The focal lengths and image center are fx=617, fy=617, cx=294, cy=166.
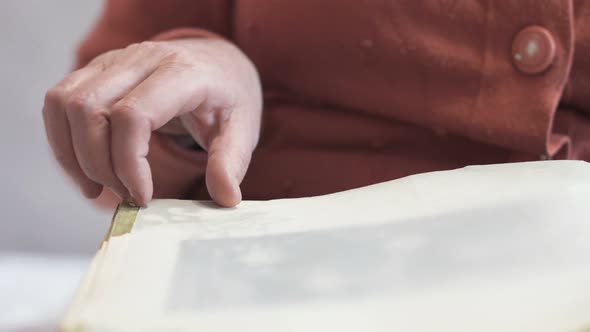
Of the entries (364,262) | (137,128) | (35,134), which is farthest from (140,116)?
(35,134)

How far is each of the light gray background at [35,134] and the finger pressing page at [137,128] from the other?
53 cm

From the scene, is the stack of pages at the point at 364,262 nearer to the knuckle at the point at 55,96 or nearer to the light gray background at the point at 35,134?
the knuckle at the point at 55,96

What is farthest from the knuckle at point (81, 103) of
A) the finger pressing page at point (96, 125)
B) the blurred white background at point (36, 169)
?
the blurred white background at point (36, 169)

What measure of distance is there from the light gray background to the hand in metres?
0.49

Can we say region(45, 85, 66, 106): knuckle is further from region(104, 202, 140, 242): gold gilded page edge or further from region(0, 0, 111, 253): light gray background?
region(0, 0, 111, 253): light gray background

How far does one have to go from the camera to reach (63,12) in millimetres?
755

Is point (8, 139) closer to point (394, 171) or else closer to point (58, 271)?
point (58, 271)

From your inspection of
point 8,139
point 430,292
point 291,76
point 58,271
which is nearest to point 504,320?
point 430,292

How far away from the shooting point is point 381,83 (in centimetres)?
39

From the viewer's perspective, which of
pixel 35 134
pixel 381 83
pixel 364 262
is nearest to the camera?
Answer: pixel 364 262

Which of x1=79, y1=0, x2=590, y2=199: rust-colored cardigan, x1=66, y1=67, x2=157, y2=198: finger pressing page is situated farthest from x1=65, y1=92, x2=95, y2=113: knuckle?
x1=79, y1=0, x2=590, y2=199: rust-colored cardigan

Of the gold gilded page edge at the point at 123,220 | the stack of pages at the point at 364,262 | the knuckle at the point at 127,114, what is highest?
the knuckle at the point at 127,114

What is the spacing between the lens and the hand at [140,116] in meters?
0.25

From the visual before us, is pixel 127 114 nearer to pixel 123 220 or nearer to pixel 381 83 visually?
pixel 123 220
